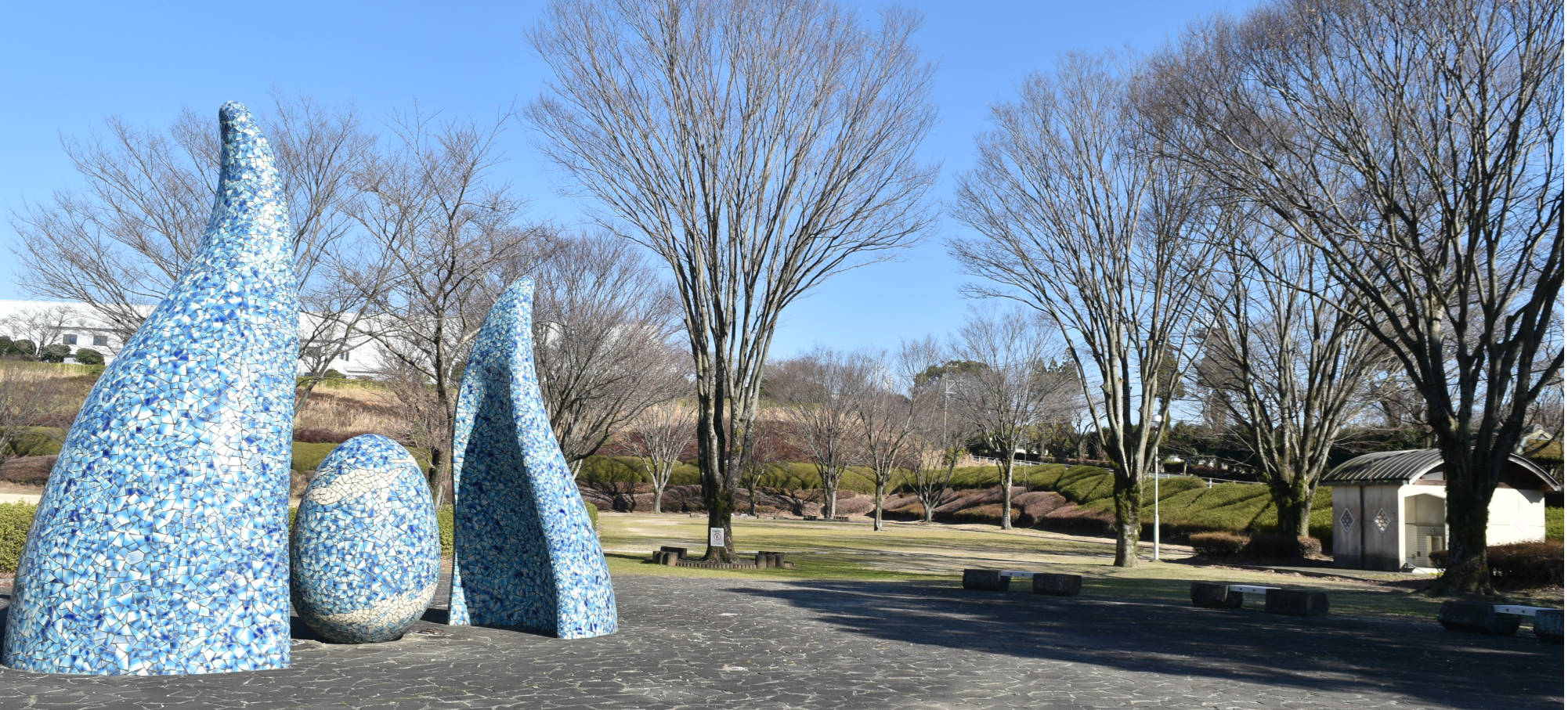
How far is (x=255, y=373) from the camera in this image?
7.34 metres

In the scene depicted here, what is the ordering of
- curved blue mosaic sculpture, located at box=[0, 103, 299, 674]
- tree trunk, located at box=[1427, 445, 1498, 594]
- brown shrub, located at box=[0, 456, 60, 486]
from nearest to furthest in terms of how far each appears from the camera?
curved blue mosaic sculpture, located at box=[0, 103, 299, 674] → tree trunk, located at box=[1427, 445, 1498, 594] → brown shrub, located at box=[0, 456, 60, 486]

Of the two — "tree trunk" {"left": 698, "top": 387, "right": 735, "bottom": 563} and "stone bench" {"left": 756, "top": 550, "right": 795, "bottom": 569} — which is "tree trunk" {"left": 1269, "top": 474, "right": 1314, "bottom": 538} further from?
"tree trunk" {"left": 698, "top": 387, "right": 735, "bottom": 563}

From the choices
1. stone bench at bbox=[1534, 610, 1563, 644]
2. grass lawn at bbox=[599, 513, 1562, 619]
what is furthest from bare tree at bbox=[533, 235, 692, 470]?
stone bench at bbox=[1534, 610, 1563, 644]

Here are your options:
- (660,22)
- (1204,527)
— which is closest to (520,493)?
(660,22)

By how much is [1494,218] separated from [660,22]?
13.4m

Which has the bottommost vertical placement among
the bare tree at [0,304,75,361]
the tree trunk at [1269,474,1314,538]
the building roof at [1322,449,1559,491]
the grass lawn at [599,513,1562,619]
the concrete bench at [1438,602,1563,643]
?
the grass lawn at [599,513,1562,619]

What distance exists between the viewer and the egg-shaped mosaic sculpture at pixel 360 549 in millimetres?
7914

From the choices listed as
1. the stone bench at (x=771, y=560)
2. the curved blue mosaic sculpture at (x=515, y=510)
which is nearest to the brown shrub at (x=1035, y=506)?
the stone bench at (x=771, y=560)

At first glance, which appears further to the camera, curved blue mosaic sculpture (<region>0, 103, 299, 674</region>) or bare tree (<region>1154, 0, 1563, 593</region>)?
bare tree (<region>1154, 0, 1563, 593</region>)

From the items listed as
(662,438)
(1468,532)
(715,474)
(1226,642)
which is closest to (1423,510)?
(1468,532)

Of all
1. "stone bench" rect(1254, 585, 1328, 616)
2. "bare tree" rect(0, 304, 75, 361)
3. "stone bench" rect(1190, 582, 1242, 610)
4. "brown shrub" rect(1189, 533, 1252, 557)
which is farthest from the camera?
"bare tree" rect(0, 304, 75, 361)

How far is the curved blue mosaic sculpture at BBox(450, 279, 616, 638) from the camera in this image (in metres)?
8.88

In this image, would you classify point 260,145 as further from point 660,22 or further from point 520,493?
point 660,22

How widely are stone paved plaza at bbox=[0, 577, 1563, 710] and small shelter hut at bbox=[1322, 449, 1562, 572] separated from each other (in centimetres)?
1223
